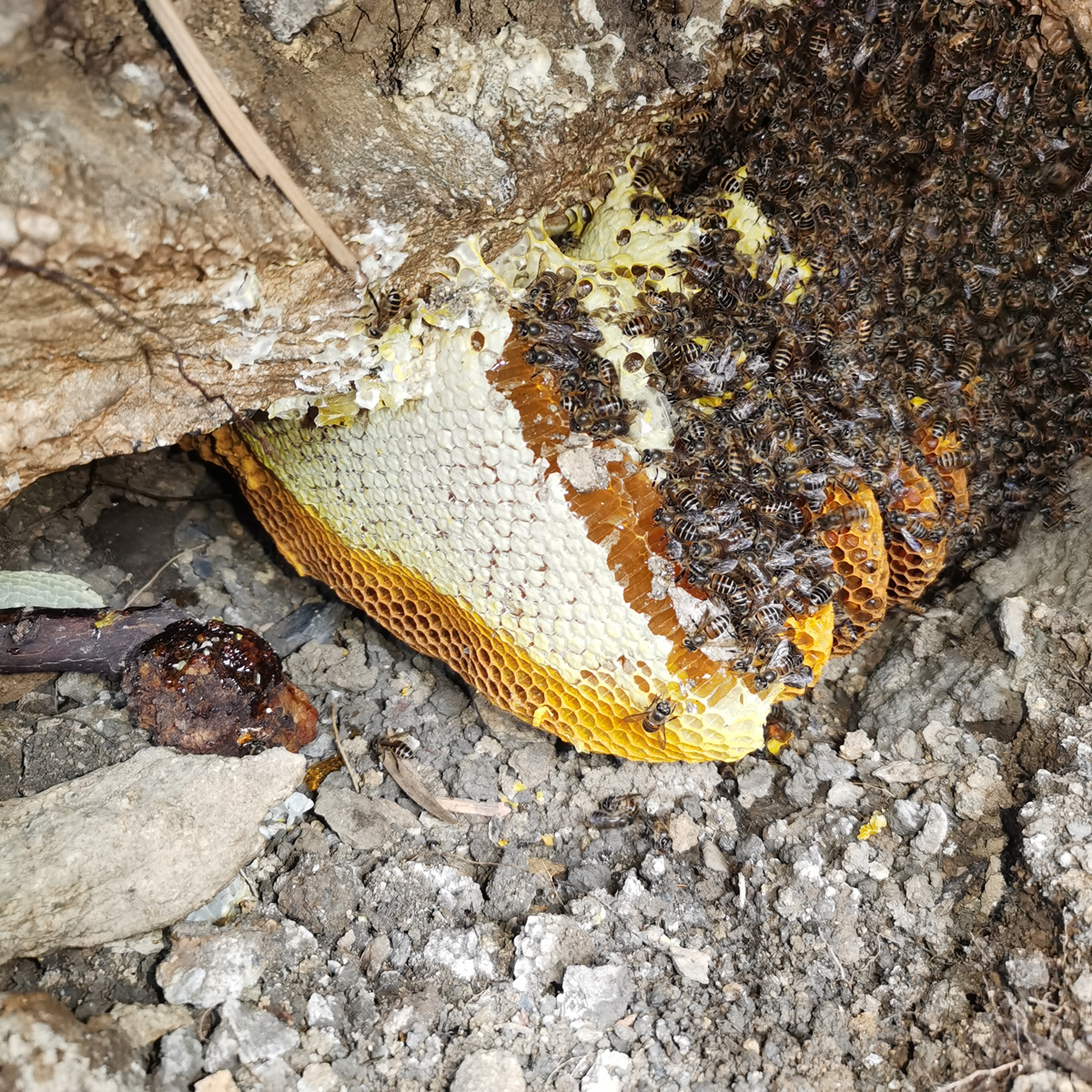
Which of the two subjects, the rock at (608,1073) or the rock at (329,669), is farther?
the rock at (329,669)

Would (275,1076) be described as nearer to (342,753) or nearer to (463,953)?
(463,953)

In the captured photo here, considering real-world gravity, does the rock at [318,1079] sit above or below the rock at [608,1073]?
above

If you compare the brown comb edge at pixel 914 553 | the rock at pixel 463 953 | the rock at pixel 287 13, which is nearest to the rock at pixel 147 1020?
the rock at pixel 463 953

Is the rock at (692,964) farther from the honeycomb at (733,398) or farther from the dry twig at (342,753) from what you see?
the dry twig at (342,753)

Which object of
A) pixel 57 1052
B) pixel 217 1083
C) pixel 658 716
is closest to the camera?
pixel 57 1052

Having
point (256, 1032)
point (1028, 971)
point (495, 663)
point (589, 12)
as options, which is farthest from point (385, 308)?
point (1028, 971)

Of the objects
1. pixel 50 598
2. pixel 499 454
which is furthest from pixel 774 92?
pixel 50 598
